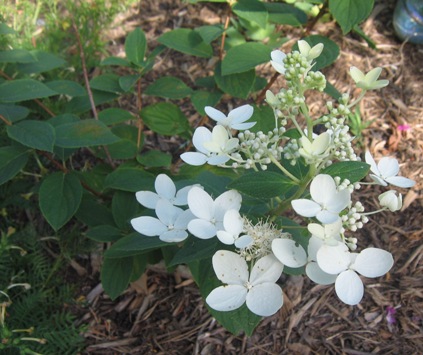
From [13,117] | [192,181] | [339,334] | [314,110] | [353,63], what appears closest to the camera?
[192,181]

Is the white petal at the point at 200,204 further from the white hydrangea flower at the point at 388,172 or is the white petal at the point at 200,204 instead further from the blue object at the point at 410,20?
the blue object at the point at 410,20

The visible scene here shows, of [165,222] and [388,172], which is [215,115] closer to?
[165,222]

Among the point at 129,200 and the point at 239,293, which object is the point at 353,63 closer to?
the point at 129,200

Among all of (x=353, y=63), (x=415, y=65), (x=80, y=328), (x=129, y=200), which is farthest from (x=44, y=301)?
(x=415, y=65)

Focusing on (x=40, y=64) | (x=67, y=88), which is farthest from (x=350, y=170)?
(x=40, y=64)

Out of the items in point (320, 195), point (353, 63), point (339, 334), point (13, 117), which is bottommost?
point (339, 334)

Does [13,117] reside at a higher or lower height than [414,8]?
higher
